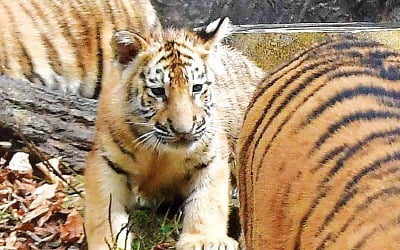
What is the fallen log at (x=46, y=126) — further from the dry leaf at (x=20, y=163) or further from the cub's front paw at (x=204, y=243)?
the cub's front paw at (x=204, y=243)

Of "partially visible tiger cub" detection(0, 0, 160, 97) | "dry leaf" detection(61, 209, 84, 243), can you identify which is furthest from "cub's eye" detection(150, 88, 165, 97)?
"partially visible tiger cub" detection(0, 0, 160, 97)

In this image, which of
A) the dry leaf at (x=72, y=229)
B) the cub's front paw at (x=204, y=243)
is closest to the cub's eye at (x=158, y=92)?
the cub's front paw at (x=204, y=243)

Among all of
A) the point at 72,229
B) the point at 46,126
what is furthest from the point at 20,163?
the point at 72,229

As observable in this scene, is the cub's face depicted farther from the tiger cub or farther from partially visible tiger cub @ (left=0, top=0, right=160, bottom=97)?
partially visible tiger cub @ (left=0, top=0, right=160, bottom=97)

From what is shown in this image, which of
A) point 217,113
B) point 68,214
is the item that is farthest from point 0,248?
point 217,113

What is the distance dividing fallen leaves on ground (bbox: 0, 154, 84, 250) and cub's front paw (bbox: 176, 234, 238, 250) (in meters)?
0.49

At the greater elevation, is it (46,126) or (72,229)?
(46,126)

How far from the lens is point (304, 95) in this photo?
2225 mm

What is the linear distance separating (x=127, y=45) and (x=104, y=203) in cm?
52

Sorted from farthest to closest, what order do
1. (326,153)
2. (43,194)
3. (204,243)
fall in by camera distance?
(43,194) → (204,243) → (326,153)

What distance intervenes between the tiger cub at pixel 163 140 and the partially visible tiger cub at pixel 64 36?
124 cm

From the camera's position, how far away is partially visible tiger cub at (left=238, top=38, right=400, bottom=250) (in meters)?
1.72

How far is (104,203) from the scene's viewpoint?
3.07 metres

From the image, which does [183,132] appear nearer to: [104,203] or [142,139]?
[142,139]
